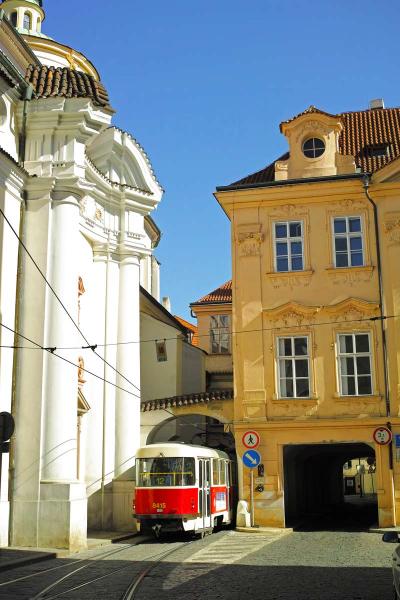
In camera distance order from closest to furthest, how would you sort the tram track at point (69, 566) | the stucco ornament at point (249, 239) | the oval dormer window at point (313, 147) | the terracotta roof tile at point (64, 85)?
the tram track at point (69, 566), the terracotta roof tile at point (64, 85), the stucco ornament at point (249, 239), the oval dormer window at point (313, 147)

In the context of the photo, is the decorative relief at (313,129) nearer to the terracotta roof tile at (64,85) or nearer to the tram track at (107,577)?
the terracotta roof tile at (64,85)

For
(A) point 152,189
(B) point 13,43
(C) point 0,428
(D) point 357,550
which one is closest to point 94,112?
(B) point 13,43

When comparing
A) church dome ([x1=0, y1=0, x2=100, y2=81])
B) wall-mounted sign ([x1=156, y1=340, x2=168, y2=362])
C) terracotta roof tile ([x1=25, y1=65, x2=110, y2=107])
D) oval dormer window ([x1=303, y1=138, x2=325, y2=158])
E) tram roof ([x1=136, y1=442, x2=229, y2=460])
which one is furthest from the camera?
church dome ([x1=0, y1=0, x2=100, y2=81])

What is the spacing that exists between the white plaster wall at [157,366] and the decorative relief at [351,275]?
9811mm

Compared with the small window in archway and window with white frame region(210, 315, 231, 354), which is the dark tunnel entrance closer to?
window with white frame region(210, 315, 231, 354)

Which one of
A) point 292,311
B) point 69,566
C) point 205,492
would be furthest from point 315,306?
point 69,566

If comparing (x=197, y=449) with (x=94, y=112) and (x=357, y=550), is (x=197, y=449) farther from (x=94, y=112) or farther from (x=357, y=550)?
(x=94, y=112)

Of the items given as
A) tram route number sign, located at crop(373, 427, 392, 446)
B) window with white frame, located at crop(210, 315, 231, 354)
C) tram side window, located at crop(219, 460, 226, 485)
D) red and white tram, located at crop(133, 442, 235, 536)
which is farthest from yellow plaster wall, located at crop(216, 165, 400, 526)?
window with white frame, located at crop(210, 315, 231, 354)

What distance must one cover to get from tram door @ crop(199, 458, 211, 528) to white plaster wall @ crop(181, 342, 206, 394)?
1044 centimetres

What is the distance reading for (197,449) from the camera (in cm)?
2344

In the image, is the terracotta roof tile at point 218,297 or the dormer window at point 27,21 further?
the terracotta roof tile at point 218,297

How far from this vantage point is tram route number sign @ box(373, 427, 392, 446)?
77.6 ft

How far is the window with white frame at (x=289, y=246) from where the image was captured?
2609 cm

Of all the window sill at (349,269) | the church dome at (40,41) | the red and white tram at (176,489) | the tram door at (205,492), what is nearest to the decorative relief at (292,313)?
the window sill at (349,269)
